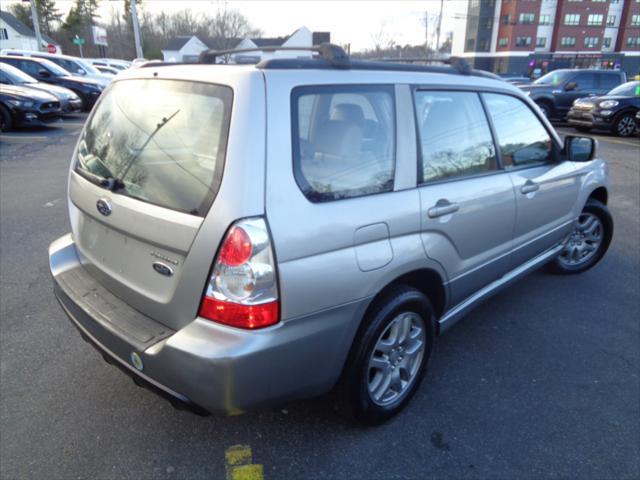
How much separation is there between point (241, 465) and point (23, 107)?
42.8 ft

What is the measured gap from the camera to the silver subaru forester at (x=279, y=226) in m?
1.83

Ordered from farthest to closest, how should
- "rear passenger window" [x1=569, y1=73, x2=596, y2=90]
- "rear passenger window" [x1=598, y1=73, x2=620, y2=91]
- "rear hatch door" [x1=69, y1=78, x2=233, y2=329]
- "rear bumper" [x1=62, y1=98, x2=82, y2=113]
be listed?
"rear passenger window" [x1=598, y1=73, x2=620, y2=91] < "rear passenger window" [x1=569, y1=73, x2=596, y2=90] < "rear bumper" [x1=62, y1=98, x2=82, y2=113] < "rear hatch door" [x1=69, y1=78, x2=233, y2=329]

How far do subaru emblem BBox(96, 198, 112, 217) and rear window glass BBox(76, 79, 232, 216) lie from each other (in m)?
0.09

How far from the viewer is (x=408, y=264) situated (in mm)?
2320

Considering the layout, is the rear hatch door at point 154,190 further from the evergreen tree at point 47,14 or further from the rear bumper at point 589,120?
the evergreen tree at point 47,14

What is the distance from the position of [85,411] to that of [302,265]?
1.60 meters

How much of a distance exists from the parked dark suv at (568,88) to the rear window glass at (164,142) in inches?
660

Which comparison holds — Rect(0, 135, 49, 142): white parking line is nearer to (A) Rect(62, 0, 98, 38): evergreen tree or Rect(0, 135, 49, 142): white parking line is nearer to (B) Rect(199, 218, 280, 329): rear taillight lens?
(B) Rect(199, 218, 280, 329): rear taillight lens

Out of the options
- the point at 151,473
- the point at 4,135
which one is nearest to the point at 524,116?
the point at 151,473

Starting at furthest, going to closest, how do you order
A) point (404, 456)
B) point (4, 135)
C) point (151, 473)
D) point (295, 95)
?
point (4, 135) → point (404, 456) → point (151, 473) → point (295, 95)

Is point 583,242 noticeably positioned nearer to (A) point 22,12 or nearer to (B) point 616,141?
(B) point 616,141

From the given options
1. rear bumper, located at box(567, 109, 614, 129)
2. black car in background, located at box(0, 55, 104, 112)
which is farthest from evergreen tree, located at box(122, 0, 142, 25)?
rear bumper, located at box(567, 109, 614, 129)

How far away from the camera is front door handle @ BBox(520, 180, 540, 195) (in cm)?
322

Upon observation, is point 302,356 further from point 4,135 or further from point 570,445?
point 4,135
